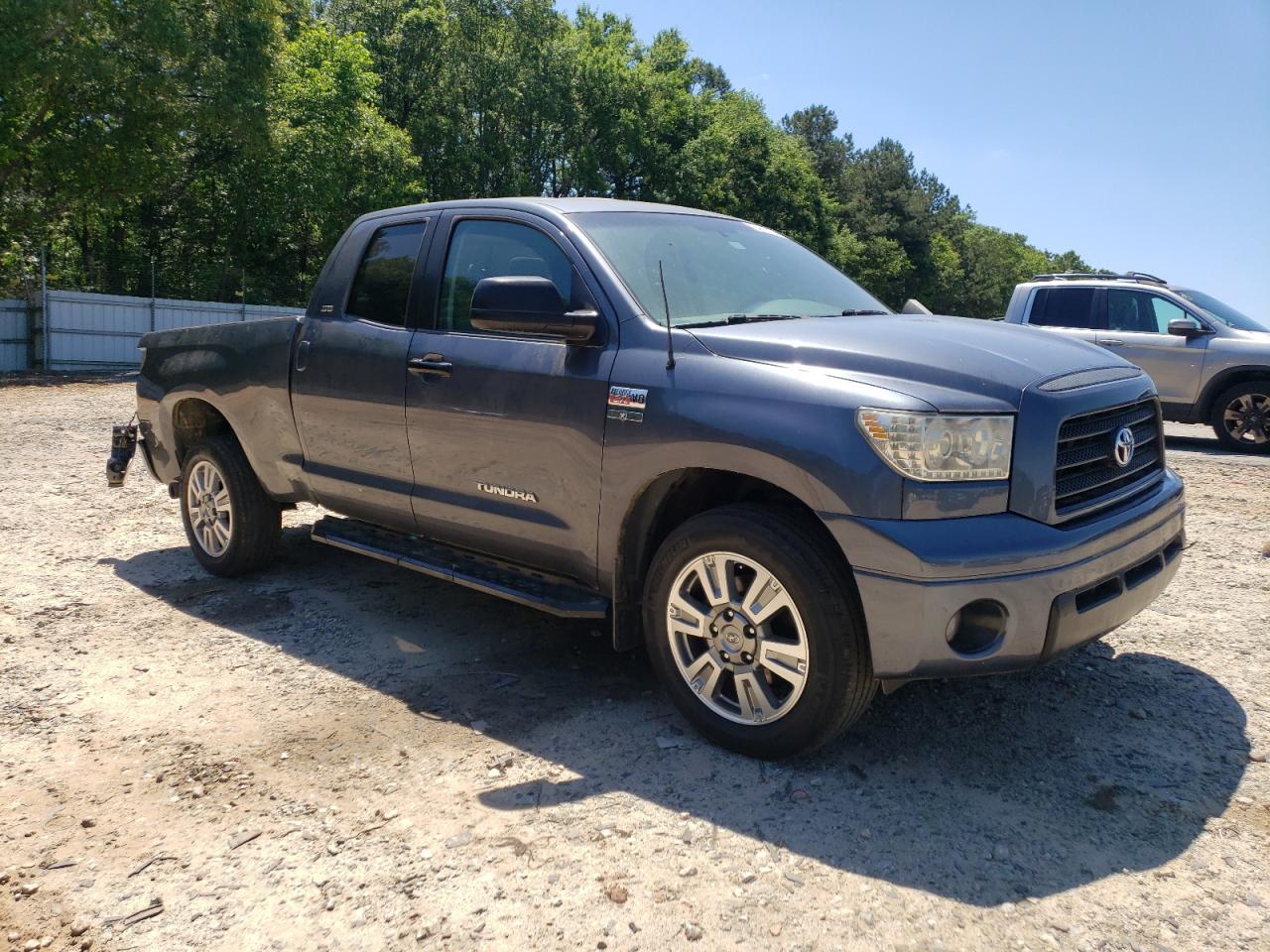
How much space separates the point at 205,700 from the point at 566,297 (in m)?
2.22

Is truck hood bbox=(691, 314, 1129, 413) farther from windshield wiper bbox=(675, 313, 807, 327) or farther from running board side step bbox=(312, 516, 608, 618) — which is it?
running board side step bbox=(312, 516, 608, 618)

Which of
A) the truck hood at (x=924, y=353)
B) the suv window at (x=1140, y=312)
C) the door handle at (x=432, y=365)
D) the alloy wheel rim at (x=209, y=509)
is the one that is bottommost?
the alloy wheel rim at (x=209, y=509)

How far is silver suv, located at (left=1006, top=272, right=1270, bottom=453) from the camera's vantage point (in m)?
11.0

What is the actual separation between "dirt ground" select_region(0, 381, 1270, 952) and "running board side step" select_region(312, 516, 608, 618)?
0.44m

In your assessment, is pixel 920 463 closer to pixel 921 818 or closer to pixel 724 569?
pixel 724 569

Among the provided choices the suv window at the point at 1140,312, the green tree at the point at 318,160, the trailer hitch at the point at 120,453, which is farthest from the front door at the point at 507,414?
the green tree at the point at 318,160

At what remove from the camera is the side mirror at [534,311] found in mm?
3742

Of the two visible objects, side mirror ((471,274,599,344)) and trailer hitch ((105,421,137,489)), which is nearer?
side mirror ((471,274,599,344))

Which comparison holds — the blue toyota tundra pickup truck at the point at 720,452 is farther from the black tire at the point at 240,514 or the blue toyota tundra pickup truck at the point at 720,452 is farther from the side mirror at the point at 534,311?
the black tire at the point at 240,514

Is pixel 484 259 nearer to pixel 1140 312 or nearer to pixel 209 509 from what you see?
pixel 209 509

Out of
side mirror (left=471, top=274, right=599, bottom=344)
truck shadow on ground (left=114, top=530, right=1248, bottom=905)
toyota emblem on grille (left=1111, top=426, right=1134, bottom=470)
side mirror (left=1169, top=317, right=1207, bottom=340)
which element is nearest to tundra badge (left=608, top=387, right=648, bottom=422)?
side mirror (left=471, top=274, right=599, bottom=344)

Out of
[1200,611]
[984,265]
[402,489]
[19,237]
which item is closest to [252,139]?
[19,237]

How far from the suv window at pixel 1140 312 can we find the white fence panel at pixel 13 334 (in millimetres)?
19941

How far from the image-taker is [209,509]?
5.78 meters
